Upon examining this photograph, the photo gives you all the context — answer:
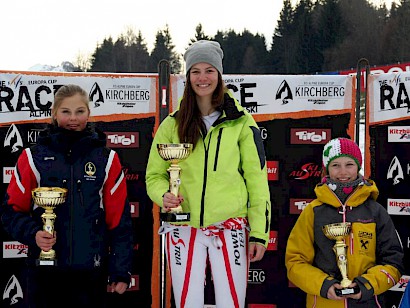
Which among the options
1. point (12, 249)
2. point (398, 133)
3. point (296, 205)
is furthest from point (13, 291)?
point (398, 133)

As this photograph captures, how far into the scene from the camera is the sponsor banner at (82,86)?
440 cm

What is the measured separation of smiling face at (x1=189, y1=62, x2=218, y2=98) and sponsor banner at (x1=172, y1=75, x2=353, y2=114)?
1226 mm

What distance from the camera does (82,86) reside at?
4.48m

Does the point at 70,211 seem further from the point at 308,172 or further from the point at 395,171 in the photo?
the point at 395,171

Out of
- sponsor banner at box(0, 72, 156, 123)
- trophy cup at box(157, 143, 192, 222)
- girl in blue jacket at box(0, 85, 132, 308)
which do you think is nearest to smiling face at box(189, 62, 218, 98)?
trophy cup at box(157, 143, 192, 222)

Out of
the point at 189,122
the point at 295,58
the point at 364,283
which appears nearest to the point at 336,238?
the point at 364,283

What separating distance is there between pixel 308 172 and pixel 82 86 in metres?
1.94

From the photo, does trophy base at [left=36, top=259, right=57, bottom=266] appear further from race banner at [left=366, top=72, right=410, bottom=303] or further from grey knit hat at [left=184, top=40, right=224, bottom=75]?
race banner at [left=366, top=72, right=410, bottom=303]

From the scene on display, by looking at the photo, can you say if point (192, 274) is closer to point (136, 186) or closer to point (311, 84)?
point (136, 186)

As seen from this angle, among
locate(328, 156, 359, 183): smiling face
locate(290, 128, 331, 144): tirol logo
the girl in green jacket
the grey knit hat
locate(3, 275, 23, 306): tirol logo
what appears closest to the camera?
the girl in green jacket

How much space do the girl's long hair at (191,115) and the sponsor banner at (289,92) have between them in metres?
1.19

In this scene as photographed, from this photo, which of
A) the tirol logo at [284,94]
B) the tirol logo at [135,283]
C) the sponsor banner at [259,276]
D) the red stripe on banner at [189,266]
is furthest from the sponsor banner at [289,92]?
the red stripe on banner at [189,266]

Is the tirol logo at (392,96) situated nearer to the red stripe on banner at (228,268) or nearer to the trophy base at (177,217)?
the red stripe on banner at (228,268)

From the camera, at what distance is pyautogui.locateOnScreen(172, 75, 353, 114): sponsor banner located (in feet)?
15.0
